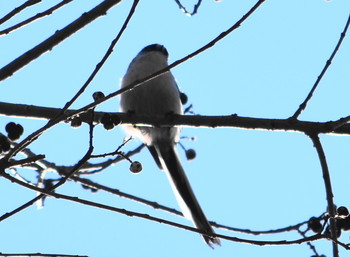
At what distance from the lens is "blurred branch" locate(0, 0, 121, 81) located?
227 cm

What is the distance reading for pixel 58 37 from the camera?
2289 millimetres

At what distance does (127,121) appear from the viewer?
3.01 metres

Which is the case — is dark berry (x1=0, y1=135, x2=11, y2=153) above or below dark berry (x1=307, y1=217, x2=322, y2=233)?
above

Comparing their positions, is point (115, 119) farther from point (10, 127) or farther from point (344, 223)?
point (344, 223)

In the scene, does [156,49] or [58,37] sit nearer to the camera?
[58,37]

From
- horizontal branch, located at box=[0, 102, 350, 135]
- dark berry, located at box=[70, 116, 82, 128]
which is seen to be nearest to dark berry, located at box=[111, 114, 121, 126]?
horizontal branch, located at box=[0, 102, 350, 135]

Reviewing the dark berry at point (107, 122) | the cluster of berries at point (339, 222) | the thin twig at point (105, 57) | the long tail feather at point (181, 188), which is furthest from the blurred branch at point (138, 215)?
the long tail feather at point (181, 188)

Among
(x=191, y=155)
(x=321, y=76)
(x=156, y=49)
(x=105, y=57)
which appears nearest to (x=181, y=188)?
(x=191, y=155)

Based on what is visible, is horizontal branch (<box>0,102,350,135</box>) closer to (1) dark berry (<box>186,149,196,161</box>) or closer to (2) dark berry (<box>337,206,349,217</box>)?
(2) dark berry (<box>337,206,349,217</box>)

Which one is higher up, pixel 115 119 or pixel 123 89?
pixel 115 119

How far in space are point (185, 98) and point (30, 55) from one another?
75.3 inches

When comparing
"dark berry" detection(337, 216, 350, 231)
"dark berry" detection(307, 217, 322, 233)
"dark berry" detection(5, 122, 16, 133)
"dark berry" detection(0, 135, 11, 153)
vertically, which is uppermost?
"dark berry" detection(5, 122, 16, 133)

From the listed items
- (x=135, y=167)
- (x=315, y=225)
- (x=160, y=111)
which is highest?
(x=160, y=111)

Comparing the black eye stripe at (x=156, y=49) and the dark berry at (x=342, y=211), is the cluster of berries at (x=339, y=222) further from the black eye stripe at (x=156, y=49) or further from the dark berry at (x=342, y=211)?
the black eye stripe at (x=156, y=49)
